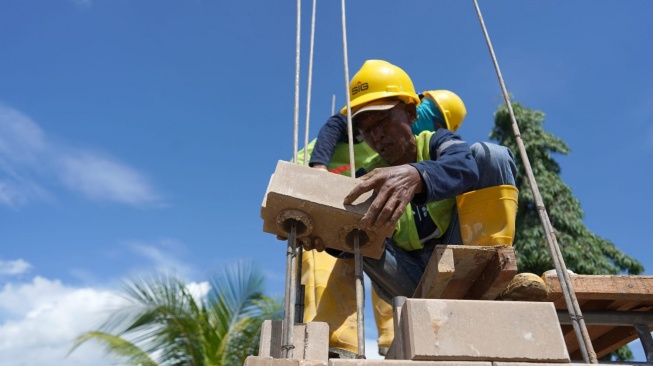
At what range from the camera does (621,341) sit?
13.9 feet

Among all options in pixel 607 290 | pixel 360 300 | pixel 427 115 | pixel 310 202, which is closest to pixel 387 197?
A: pixel 310 202

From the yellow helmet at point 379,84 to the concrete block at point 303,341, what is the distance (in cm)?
177

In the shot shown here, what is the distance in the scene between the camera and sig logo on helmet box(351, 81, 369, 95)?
11.1 ft

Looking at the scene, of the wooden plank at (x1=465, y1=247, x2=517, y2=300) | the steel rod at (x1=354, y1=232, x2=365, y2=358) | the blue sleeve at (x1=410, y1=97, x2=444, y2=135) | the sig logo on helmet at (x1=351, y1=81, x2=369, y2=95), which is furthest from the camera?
the blue sleeve at (x1=410, y1=97, x2=444, y2=135)

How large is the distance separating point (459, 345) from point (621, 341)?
3329mm

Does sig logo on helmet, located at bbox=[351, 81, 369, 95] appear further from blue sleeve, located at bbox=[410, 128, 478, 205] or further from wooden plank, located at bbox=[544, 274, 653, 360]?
wooden plank, located at bbox=[544, 274, 653, 360]

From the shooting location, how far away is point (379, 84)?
3350 millimetres

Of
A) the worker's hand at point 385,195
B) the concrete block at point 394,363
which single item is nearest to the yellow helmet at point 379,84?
the worker's hand at point 385,195

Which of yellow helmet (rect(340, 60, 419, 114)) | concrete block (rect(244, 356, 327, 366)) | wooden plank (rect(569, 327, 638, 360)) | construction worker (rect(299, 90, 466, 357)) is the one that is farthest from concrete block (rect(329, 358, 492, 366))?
wooden plank (rect(569, 327, 638, 360))

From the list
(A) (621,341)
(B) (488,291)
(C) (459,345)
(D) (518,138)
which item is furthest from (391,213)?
(A) (621,341)

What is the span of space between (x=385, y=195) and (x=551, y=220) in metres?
10.8

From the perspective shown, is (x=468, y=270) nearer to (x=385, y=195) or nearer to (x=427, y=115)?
(x=385, y=195)

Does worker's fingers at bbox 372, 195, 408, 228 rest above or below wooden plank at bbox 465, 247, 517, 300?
above

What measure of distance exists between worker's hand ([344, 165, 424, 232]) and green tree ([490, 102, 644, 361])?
8.56m
